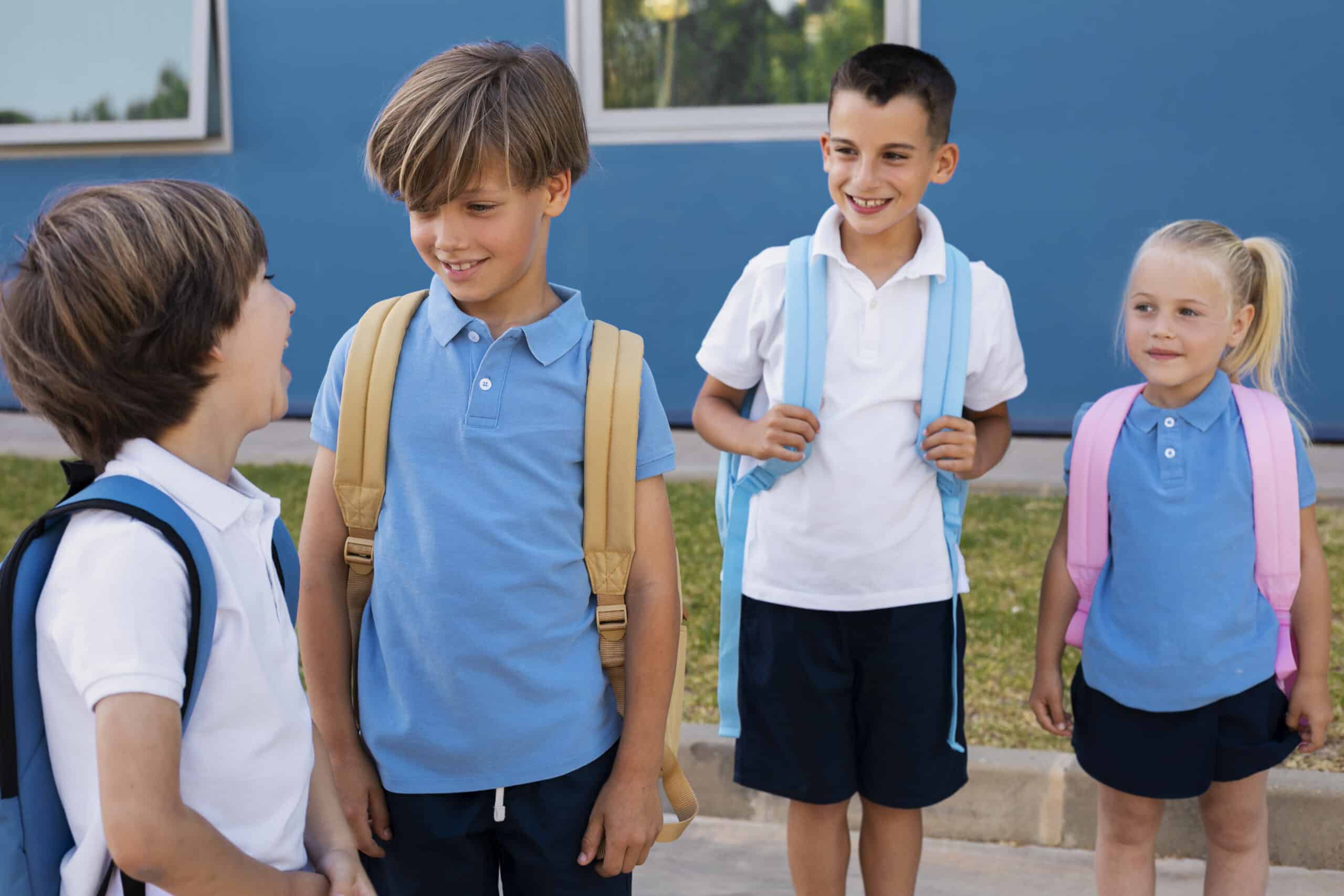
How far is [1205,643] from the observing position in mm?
2369

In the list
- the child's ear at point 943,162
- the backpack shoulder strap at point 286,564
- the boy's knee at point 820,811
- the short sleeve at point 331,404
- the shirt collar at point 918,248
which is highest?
the child's ear at point 943,162

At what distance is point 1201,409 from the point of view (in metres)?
2.44

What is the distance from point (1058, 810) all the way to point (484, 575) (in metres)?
1.94

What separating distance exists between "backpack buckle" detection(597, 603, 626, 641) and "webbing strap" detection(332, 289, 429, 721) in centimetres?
34

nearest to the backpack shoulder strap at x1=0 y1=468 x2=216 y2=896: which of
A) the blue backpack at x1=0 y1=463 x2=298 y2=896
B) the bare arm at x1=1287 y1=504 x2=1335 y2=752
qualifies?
the blue backpack at x1=0 y1=463 x2=298 y2=896

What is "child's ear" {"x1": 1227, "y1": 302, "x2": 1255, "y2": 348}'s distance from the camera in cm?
248

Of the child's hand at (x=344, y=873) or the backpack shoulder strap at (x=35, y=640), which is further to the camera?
the child's hand at (x=344, y=873)

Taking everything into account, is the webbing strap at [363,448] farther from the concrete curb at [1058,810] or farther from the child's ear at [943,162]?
the concrete curb at [1058,810]

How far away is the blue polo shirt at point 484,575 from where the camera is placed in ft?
6.22

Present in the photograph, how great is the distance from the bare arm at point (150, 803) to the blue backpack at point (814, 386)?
4.21 feet

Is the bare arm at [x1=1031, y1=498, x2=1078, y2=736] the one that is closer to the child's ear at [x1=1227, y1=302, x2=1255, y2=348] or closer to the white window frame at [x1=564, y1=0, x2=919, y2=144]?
the child's ear at [x1=1227, y1=302, x2=1255, y2=348]

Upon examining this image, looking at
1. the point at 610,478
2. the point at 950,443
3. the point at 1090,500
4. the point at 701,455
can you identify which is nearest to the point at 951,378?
the point at 950,443

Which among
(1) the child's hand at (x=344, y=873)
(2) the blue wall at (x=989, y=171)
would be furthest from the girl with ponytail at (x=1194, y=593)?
(2) the blue wall at (x=989, y=171)

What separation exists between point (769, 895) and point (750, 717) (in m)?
0.70
